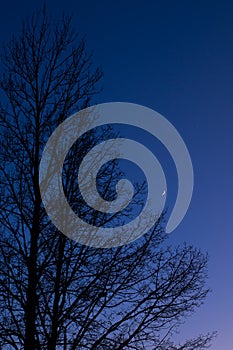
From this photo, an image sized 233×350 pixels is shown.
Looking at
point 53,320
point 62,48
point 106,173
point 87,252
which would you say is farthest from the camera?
point 62,48

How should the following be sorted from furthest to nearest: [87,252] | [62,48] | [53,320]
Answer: [62,48]
[87,252]
[53,320]

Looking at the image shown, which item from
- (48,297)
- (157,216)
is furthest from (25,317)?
(157,216)

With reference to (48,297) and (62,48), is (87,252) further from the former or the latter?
(62,48)

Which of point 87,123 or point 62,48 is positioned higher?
point 62,48

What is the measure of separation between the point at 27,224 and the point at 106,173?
5.84 ft

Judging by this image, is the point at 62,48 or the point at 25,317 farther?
the point at 62,48

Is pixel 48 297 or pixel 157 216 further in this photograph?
pixel 157 216

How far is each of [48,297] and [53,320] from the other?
1.62 feet

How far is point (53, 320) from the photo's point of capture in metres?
8.41

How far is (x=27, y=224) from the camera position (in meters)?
9.23

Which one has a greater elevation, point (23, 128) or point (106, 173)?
point (23, 128)

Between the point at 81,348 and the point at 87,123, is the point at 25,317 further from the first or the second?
the point at 87,123

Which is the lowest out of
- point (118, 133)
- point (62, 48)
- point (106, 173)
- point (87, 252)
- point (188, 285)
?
point (188, 285)

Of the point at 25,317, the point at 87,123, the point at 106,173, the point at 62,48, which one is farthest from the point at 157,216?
the point at 62,48
